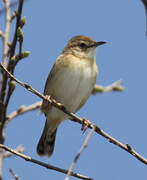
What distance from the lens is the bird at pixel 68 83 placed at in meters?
5.67

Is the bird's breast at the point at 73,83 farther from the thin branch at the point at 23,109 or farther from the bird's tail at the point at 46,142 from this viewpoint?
the thin branch at the point at 23,109

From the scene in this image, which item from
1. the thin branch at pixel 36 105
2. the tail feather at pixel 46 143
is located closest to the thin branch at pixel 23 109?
the thin branch at pixel 36 105

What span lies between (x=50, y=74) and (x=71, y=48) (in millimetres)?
638

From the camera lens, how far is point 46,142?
242 inches

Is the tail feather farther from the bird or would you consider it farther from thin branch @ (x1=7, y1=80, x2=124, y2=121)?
thin branch @ (x1=7, y1=80, x2=124, y2=121)

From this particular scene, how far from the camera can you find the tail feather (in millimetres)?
5941

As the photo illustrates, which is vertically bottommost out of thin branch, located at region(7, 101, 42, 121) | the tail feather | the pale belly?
thin branch, located at region(7, 101, 42, 121)

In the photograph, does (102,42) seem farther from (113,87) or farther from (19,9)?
(19,9)

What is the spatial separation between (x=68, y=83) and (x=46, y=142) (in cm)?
103

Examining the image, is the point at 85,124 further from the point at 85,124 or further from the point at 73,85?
the point at 73,85

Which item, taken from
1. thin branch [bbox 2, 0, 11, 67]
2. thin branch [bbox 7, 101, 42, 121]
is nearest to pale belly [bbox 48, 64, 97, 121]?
thin branch [bbox 7, 101, 42, 121]

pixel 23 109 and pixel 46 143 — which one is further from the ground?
pixel 46 143

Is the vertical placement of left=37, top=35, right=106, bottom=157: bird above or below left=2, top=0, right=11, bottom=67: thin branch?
above

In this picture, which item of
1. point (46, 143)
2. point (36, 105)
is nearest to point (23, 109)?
point (36, 105)
